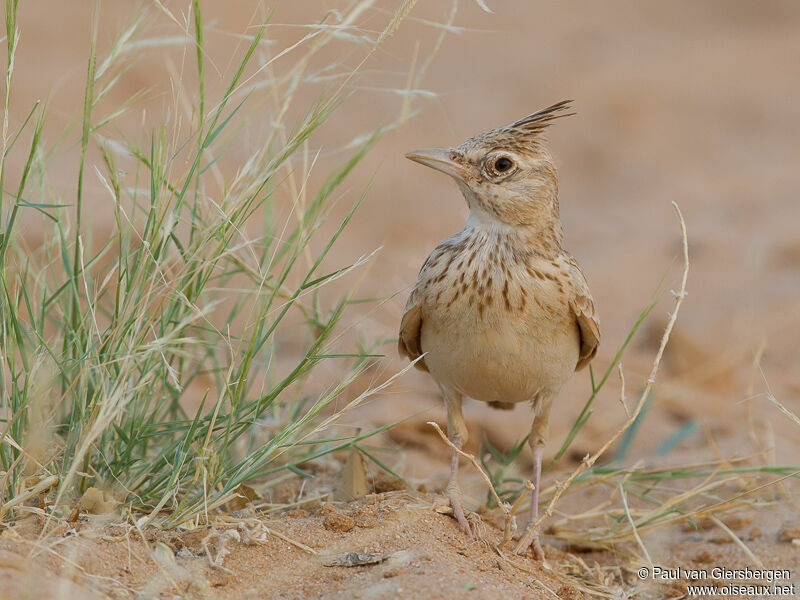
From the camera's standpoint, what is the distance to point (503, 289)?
3893mm

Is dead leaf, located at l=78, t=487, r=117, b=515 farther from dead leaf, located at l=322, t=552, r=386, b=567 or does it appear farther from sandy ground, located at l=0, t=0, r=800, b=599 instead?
dead leaf, located at l=322, t=552, r=386, b=567

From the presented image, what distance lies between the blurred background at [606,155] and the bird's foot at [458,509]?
1259 millimetres

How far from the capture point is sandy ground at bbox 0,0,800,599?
10.2 feet

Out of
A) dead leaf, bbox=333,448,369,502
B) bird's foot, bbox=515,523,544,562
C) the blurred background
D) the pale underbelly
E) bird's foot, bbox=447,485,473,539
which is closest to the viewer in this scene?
bird's foot, bbox=447,485,473,539

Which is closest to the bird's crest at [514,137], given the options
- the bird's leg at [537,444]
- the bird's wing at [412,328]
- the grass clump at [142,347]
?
the bird's wing at [412,328]

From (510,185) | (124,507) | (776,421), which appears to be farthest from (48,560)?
(776,421)

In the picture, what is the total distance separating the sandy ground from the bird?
0.94ft

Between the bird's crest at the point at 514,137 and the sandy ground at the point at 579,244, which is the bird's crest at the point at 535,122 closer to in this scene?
the bird's crest at the point at 514,137

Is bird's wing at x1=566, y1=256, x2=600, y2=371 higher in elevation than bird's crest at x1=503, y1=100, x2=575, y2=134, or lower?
lower

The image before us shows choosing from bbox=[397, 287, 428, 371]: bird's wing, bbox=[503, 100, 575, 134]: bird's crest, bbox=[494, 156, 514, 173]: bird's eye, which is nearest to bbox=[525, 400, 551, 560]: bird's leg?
bbox=[397, 287, 428, 371]: bird's wing

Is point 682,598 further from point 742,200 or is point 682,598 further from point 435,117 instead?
point 435,117

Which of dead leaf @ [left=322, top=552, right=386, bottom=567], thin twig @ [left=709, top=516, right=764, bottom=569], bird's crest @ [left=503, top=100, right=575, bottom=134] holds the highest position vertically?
bird's crest @ [left=503, top=100, right=575, bottom=134]

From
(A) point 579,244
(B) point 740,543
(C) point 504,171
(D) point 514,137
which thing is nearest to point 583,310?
(C) point 504,171

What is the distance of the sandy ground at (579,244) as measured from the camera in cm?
310
